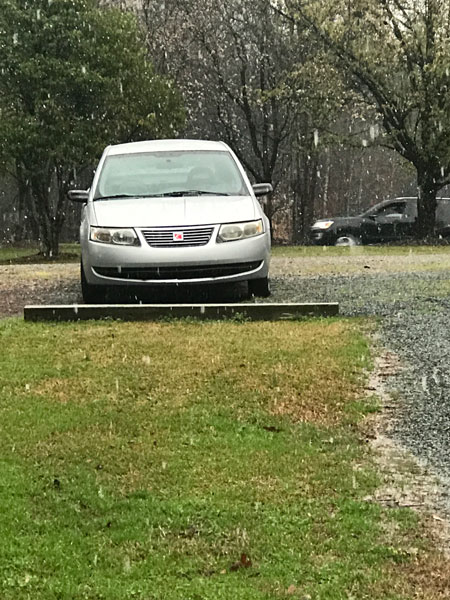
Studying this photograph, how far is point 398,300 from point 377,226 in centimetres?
1690

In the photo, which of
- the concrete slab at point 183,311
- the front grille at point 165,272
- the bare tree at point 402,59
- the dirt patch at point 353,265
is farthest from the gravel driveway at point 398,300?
the bare tree at point 402,59

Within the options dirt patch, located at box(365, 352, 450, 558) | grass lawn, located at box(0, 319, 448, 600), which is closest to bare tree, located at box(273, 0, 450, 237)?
grass lawn, located at box(0, 319, 448, 600)

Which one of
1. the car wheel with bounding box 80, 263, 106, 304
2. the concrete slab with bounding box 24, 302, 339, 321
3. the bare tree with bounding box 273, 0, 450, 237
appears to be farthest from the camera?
the bare tree with bounding box 273, 0, 450, 237

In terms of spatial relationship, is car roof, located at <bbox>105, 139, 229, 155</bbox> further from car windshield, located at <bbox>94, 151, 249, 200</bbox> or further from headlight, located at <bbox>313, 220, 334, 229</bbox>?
headlight, located at <bbox>313, 220, 334, 229</bbox>

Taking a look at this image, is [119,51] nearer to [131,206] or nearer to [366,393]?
[131,206]

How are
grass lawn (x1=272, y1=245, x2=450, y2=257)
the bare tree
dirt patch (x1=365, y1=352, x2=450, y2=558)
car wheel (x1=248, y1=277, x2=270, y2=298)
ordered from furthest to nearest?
the bare tree
grass lawn (x1=272, y1=245, x2=450, y2=257)
car wheel (x1=248, y1=277, x2=270, y2=298)
dirt patch (x1=365, y1=352, x2=450, y2=558)

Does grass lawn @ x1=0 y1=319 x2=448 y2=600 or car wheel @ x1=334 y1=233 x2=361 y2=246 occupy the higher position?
grass lawn @ x1=0 y1=319 x2=448 y2=600

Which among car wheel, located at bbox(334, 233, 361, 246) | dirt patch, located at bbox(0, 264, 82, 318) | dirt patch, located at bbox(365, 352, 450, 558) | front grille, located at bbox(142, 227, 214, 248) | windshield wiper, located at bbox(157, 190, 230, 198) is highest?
windshield wiper, located at bbox(157, 190, 230, 198)

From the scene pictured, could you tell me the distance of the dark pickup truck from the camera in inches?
1007

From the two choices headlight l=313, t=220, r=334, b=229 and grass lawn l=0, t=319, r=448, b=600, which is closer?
grass lawn l=0, t=319, r=448, b=600

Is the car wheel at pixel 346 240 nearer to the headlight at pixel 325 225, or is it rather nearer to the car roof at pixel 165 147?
the headlight at pixel 325 225

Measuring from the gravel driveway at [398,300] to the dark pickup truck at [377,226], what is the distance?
9.14 meters

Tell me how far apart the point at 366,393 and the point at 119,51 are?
18430 mm

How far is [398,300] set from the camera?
9047 millimetres
